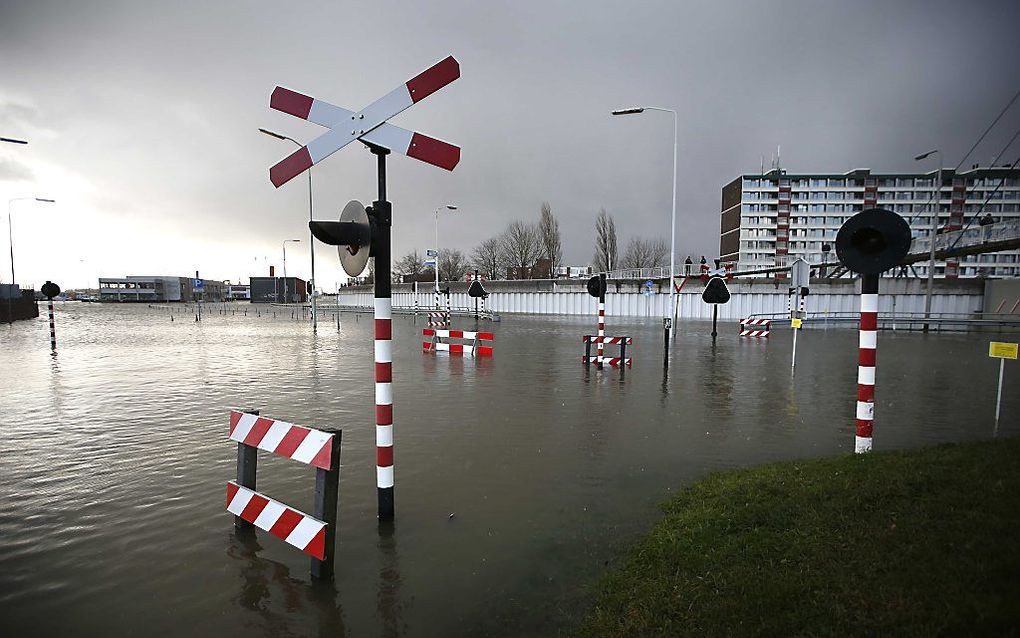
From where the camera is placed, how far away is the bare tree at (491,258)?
3322 inches

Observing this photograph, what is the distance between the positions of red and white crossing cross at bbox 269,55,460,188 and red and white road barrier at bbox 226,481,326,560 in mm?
2543

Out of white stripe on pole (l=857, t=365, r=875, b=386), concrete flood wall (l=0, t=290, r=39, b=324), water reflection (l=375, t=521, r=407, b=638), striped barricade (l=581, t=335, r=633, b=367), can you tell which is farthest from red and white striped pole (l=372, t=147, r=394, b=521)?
concrete flood wall (l=0, t=290, r=39, b=324)

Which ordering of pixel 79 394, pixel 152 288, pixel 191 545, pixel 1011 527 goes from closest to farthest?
pixel 1011 527 < pixel 191 545 < pixel 79 394 < pixel 152 288

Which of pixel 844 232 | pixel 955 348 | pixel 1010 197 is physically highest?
pixel 1010 197

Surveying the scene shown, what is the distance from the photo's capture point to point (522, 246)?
78.6m

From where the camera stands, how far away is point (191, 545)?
4.16m

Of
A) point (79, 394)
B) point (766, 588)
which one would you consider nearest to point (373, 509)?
point (766, 588)

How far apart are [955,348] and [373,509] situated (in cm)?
2350

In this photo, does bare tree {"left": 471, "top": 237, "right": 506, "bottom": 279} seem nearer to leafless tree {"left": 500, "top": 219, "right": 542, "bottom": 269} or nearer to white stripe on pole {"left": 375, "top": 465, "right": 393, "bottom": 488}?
leafless tree {"left": 500, "top": 219, "right": 542, "bottom": 269}

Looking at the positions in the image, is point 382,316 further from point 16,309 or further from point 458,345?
point 16,309

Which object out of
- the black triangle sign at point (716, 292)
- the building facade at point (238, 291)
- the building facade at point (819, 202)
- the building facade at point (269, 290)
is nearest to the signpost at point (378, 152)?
the black triangle sign at point (716, 292)

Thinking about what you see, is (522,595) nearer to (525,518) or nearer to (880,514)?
(525,518)

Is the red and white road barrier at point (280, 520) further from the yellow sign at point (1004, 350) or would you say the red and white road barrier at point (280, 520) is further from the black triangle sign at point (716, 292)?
the black triangle sign at point (716, 292)

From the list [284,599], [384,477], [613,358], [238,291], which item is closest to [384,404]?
[384,477]
